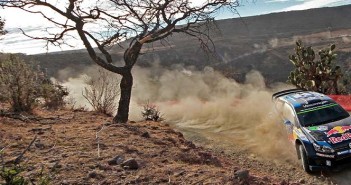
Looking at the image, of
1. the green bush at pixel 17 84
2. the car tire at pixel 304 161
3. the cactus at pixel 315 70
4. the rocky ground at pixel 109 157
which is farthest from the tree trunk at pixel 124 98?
the cactus at pixel 315 70

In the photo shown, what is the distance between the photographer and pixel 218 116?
65.7 ft

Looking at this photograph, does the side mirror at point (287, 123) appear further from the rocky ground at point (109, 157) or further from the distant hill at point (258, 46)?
the distant hill at point (258, 46)

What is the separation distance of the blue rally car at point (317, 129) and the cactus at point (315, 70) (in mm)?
10311

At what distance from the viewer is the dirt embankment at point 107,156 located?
6293 millimetres

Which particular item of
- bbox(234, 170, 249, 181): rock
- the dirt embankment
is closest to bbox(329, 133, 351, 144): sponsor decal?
the dirt embankment

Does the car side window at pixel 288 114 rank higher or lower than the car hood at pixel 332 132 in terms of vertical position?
higher

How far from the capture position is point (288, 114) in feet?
37.5

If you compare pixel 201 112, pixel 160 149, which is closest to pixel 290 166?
pixel 160 149

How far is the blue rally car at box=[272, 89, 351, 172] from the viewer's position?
8.94 m

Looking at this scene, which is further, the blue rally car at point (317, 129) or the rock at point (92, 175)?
the blue rally car at point (317, 129)

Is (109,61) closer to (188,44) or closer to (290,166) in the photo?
(290,166)

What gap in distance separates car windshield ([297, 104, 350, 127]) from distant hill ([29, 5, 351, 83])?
38.0m

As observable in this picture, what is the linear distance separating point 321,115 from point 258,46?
9506 centimetres

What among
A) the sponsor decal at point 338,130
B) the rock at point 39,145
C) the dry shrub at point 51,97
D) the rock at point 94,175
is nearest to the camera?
the rock at point 94,175
